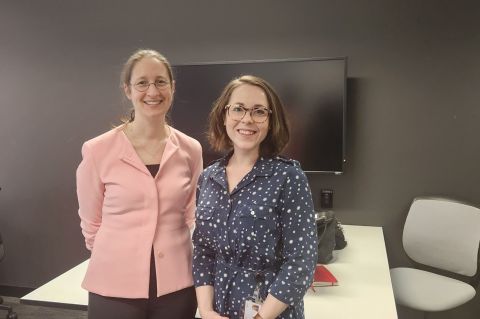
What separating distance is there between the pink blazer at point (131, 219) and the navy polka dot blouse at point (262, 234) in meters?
0.15

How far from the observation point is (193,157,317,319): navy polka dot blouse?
1.23 meters

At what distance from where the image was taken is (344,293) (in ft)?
5.74

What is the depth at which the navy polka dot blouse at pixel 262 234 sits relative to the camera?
123 cm

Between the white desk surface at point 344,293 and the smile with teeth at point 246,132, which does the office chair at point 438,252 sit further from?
the smile with teeth at point 246,132

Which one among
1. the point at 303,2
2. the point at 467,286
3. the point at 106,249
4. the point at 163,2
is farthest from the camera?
the point at 163,2

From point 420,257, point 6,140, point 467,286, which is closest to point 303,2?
point 420,257

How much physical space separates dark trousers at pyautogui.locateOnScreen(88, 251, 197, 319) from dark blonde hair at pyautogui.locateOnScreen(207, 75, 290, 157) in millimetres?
522

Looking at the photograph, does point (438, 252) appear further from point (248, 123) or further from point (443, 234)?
point (248, 123)

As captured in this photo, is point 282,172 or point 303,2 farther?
point 303,2

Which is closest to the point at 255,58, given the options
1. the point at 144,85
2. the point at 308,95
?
the point at 308,95

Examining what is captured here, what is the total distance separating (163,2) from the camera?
2.96 metres

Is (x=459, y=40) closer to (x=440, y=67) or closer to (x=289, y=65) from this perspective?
(x=440, y=67)

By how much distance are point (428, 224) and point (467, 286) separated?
41 cm

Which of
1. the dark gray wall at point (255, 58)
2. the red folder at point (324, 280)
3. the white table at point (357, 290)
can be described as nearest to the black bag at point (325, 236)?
the white table at point (357, 290)
